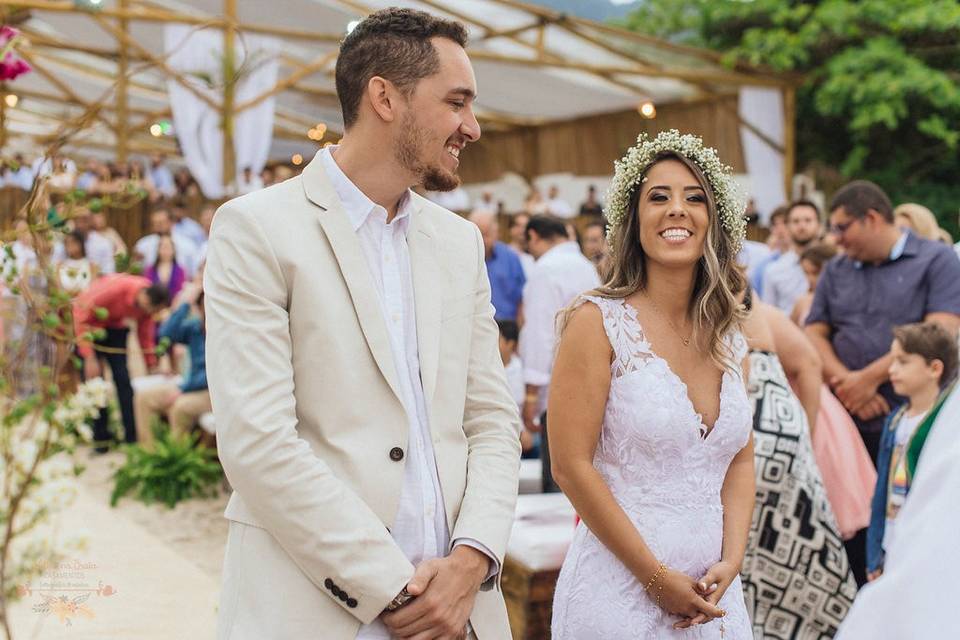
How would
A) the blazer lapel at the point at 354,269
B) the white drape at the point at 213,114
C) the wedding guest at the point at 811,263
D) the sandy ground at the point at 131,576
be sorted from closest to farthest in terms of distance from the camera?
1. the blazer lapel at the point at 354,269
2. the sandy ground at the point at 131,576
3. the wedding guest at the point at 811,263
4. the white drape at the point at 213,114

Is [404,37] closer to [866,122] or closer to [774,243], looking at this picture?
[774,243]

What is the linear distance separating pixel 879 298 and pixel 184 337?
5.32 m

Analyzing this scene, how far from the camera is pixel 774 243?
9789 millimetres

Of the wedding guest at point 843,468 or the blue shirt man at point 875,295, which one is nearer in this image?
the wedding guest at point 843,468

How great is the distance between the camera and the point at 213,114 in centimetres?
1356

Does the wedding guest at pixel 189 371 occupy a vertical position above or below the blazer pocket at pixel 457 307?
below

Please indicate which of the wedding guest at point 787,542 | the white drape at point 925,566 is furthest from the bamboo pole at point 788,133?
the white drape at point 925,566

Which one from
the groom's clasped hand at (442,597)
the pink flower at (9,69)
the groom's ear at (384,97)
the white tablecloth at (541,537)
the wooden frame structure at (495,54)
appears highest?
the wooden frame structure at (495,54)

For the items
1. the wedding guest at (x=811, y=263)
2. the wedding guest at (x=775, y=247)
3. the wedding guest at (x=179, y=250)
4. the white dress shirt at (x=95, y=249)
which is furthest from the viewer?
the wedding guest at (x=179, y=250)

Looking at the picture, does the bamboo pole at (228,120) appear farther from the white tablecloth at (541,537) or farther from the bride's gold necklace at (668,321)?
the bride's gold necklace at (668,321)

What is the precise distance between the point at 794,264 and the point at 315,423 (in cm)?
647

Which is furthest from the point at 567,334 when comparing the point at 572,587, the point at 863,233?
the point at 863,233

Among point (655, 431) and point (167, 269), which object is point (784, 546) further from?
point (167, 269)

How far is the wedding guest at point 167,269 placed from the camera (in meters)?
11.7
